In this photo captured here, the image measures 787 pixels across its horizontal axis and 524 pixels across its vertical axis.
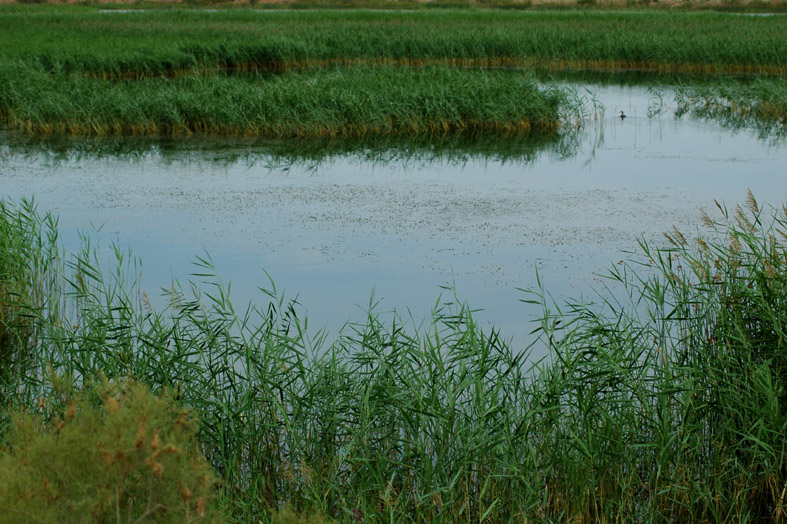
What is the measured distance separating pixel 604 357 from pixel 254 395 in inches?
62.6

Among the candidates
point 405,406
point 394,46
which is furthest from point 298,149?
point 394,46

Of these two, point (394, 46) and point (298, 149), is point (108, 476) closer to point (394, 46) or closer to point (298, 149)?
point (298, 149)

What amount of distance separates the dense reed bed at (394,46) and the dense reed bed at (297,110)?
3726 millimetres

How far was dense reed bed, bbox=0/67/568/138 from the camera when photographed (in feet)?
42.5

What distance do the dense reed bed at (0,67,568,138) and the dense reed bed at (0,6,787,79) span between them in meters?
3.73

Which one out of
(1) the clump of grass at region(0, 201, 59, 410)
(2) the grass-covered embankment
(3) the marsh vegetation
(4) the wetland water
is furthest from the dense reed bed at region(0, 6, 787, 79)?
(3) the marsh vegetation

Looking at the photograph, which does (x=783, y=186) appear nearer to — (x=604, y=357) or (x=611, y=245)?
(x=611, y=245)

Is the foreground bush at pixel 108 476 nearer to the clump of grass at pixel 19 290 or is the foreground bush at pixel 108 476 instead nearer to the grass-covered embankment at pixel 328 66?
the clump of grass at pixel 19 290

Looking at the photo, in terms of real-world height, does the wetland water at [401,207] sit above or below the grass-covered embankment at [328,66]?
below

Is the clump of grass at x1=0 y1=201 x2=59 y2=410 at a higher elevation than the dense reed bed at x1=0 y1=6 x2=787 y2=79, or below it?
below

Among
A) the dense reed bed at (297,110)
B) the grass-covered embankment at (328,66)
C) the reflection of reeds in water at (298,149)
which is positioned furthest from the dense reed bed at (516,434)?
the grass-covered embankment at (328,66)

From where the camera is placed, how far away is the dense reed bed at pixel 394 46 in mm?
18734

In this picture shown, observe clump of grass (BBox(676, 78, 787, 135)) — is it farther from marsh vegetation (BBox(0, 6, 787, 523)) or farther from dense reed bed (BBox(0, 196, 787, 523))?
dense reed bed (BBox(0, 196, 787, 523))

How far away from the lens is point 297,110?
1316cm
